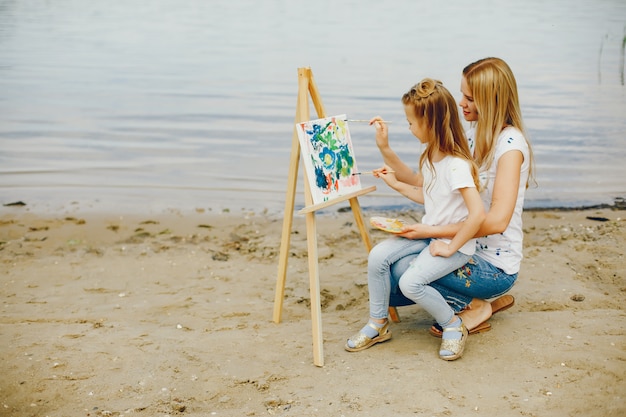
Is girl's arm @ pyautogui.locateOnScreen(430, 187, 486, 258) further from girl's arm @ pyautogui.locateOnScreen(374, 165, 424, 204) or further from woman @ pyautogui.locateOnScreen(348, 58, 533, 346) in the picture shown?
girl's arm @ pyautogui.locateOnScreen(374, 165, 424, 204)

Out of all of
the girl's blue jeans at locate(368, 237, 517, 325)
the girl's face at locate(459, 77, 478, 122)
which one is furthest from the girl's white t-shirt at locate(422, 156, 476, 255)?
the girl's face at locate(459, 77, 478, 122)

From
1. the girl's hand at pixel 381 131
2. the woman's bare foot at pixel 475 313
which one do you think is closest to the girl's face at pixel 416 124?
the girl's hand at pixel 381 131

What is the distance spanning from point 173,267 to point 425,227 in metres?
2.77

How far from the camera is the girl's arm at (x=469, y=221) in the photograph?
4344 mm

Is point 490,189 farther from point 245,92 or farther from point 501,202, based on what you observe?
point 245,92

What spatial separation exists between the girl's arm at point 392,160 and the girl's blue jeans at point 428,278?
0.42m

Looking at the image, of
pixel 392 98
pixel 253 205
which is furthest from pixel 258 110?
pixel 253 205

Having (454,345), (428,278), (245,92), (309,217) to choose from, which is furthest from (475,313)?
(245,92)

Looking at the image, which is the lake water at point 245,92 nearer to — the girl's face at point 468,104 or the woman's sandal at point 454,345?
the girl's face at point 468,104

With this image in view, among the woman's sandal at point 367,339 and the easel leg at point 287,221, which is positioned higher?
the easel leg at point 287,221

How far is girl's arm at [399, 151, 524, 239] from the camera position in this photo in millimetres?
4453

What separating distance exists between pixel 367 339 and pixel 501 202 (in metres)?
1.15

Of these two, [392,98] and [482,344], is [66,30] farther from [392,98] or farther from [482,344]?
[482,344]

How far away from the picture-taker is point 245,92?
14.7 meters
